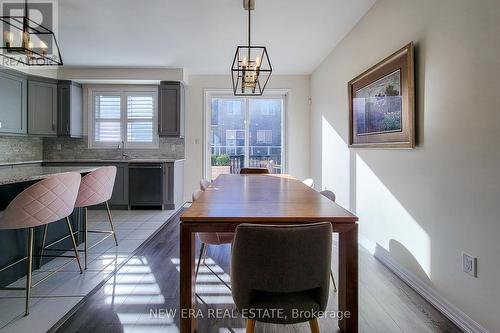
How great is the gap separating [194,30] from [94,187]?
91.5 inches

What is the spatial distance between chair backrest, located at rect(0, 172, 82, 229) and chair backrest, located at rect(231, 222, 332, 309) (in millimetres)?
1527

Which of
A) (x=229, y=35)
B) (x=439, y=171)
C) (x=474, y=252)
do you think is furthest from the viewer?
(x=229, y=35)

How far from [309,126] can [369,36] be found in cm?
262

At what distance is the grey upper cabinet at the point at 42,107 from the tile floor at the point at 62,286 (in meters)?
2.51

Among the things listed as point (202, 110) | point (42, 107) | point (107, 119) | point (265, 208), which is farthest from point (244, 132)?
point (265, 208)

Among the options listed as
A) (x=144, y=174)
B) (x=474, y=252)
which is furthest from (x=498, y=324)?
(x=144, y=174)

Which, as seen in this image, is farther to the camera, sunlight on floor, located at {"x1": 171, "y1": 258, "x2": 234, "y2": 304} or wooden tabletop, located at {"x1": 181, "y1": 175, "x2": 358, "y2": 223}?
sunlight on floor, located at {"x1": 171, "y1": 258, "x2": 234, "y2": 304}

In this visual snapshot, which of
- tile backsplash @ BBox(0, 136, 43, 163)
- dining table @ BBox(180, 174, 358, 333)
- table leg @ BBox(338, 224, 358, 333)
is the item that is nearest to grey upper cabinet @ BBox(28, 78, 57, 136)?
tile backsplash @ BBox(0, 136, 43, 163)

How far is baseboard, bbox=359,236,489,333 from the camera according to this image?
5.58 feet

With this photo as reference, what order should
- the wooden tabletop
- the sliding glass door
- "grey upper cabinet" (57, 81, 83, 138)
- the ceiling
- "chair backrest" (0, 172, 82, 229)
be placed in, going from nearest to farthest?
the wooden tabletop → "chair backrest" (0, 172, 82, 229) → the ceiling → "grey upper cabinet" (57, 81, 83, 138) → the sliding glass door

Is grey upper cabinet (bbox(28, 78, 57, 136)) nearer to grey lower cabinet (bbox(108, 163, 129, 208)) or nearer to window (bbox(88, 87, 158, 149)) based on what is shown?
window (bbox(88, 87, 158, 149))

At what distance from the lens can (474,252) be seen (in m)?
1.67

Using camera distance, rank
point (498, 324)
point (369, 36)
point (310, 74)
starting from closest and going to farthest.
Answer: point (498, 324) < point (369, 36) < point (310, 74)

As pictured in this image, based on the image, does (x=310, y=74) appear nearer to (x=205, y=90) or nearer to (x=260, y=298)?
(x=205, y=90)
